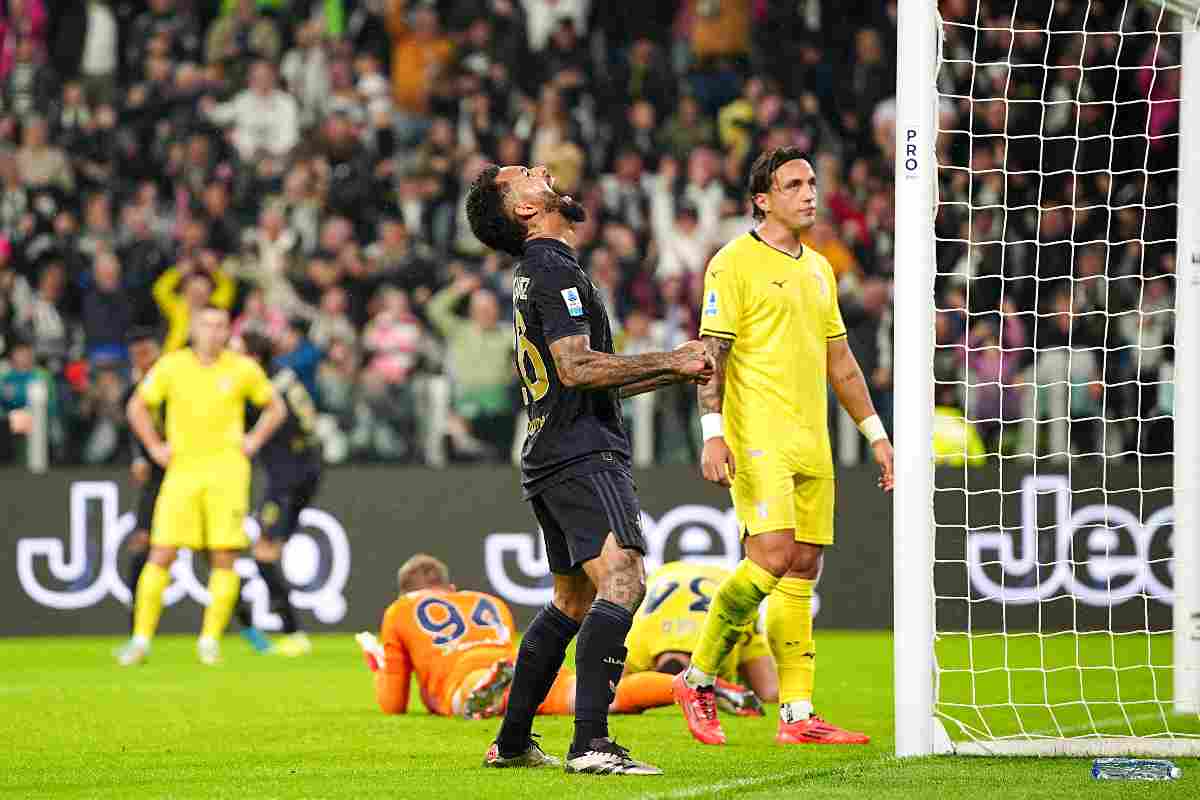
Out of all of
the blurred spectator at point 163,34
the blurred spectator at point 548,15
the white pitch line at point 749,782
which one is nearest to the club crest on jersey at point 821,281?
the white pitch line at point 749,782

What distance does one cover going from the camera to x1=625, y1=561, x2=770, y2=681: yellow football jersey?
8406 mm

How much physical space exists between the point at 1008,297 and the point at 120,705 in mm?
8148

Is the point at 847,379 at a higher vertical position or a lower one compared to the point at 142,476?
higher

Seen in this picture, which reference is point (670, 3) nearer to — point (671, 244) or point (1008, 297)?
point (671, 244)

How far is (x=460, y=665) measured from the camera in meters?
8.15

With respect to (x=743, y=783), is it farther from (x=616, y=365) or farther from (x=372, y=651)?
(x=372, y=651)

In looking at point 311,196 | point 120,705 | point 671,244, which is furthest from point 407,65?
point 120,705

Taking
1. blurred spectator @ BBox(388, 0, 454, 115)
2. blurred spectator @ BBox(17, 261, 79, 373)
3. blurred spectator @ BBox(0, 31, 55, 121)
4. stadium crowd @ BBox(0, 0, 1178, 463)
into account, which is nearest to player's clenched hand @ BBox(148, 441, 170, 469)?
stadium crowd @ BBox(0, 0, 1178, 463)

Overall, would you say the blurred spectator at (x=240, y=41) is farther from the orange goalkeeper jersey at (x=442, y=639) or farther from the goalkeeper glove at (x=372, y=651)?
the orange goalkeeper jersey at (x=442, y=639)

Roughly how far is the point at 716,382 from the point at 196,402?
5847 millimetres

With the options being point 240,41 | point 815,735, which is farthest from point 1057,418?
point 240,41

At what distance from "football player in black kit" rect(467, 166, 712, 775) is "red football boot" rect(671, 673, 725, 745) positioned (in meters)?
1.00

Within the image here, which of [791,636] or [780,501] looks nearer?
[780,501]

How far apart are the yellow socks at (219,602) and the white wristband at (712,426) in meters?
5.89
